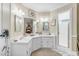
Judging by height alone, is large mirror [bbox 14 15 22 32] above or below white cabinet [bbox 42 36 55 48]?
above

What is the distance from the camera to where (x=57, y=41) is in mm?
2260

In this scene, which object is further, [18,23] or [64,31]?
[64,31]

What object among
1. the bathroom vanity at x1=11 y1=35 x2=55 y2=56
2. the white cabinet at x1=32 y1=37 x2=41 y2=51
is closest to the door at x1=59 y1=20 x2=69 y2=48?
the bathroom vanity at x1=11 y1=35 x2=55 y2=56

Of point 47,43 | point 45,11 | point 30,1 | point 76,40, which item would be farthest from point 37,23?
point 76,40

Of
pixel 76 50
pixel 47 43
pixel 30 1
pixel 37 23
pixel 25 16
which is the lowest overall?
pixel 76 50

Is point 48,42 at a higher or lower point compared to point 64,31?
lower

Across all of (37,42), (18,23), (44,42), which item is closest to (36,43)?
(37,42)

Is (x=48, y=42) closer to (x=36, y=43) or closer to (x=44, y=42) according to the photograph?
(x=44, y=42)

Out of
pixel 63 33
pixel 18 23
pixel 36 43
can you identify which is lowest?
pixel 36 43

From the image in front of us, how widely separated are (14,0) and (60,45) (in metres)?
1.27

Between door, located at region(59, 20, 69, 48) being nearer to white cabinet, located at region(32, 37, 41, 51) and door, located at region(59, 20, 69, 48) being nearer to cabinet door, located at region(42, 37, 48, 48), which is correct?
cabinet door, located at region(42, 37, 48, 48)

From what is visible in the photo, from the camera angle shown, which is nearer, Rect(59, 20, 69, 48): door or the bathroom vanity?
the bathroom vanity

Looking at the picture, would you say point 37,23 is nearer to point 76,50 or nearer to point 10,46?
point 10,46

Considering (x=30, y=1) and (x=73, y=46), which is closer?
(x=30, y=1)
